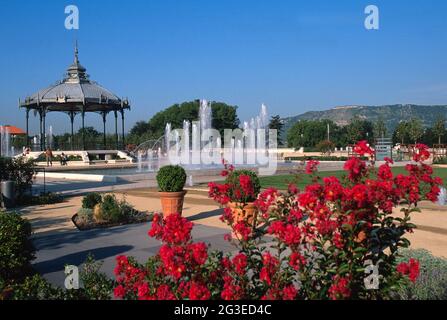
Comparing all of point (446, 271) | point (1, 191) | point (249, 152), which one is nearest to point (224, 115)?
point (249, 152)

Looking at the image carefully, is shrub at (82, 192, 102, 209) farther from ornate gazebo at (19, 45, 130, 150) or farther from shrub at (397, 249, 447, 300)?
ornate gazebo at (19, 45, 130, 150)

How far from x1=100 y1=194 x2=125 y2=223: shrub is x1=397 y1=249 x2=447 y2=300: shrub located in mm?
6954

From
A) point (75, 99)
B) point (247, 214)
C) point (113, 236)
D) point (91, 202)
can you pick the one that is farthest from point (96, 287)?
point (75, 99)

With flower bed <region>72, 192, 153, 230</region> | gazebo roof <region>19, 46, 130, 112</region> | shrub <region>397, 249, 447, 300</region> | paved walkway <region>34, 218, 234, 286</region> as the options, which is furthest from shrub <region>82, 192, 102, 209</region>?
gazebo roof <region>19, 46, 130, 112</region>

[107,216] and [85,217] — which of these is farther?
[85,217]

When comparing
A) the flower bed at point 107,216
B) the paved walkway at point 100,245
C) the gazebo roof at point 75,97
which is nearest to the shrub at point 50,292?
the paved walkway at point 100,245

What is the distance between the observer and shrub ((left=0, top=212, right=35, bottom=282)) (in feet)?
18.4

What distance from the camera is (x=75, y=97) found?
42219 millimetres

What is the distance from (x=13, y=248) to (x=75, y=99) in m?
37.9

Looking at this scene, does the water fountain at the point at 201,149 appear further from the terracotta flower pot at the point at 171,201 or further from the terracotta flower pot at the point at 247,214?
the terracotta flower pot at the point at 247,214

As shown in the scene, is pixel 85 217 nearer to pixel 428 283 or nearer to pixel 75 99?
pixel 428 283

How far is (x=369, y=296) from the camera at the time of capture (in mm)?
3715
